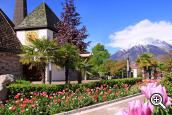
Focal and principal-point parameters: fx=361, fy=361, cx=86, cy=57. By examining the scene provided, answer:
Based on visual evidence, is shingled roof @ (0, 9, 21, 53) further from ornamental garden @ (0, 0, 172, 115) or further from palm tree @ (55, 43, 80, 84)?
palm tree @ (55, 43, 80, 84)

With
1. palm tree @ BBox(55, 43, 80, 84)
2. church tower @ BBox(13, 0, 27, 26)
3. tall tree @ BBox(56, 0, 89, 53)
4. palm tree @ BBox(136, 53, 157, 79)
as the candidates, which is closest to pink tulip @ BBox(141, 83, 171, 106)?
palm tree @ BBox(55, 43, 80, 84)

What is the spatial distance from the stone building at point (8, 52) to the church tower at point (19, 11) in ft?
27.6

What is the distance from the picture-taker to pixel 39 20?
130 feet

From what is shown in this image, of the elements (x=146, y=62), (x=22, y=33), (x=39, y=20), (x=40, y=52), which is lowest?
(x=40, y=52)

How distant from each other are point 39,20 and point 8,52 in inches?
375

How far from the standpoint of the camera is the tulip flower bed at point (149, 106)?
161cm

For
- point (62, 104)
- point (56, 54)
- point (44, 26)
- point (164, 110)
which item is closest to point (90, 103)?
point (62, 104)

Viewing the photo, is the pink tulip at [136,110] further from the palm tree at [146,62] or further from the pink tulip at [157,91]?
the palm tree at [146,62]

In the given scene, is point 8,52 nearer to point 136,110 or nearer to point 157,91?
point 157,91

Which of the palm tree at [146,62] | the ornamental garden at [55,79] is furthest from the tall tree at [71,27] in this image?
the palm tree at [146,62]

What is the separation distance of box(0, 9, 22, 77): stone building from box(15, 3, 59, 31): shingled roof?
3.71 meters

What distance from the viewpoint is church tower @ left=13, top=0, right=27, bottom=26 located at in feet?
146

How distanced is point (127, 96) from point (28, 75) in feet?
55.5

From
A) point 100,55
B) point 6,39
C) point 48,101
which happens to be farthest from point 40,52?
point 100,55
